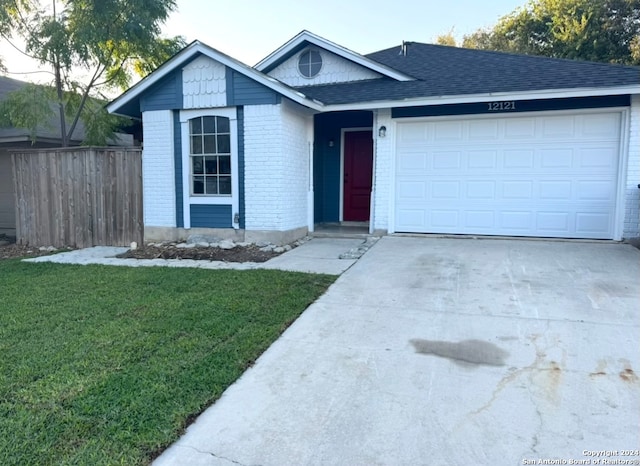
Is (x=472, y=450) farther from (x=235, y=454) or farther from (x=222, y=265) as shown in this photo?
(x=222, y=265)

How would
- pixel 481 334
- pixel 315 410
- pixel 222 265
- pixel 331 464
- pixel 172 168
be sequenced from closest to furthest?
pixel 331 464 < pixel 315 410 < pixel 481 334 < pixel 222 265 < pixel 172 168

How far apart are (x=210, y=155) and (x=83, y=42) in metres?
4.66

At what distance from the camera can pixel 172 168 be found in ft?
29.9

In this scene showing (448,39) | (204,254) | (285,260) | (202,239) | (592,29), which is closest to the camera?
(285,260)

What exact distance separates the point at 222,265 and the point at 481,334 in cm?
435

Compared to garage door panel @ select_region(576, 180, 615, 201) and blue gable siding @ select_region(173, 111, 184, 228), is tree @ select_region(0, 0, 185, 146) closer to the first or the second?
blue gable siding @ select_region(173, 111, 184, 228)

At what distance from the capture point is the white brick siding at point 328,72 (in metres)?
10.5

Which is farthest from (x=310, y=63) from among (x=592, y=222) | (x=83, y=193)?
(x=592, y=222)

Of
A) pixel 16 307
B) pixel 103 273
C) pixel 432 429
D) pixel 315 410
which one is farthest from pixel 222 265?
pixel 432 429

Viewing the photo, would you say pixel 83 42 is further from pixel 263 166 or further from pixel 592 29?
pixel 592 29

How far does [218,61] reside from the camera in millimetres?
8508

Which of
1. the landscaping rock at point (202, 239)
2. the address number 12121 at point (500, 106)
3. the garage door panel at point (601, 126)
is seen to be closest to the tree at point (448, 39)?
the address number 12121 at point (500, 106)

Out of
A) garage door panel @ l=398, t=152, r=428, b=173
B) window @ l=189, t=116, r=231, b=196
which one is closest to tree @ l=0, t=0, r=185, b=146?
window @ l=189, t=116, r=231, b=196

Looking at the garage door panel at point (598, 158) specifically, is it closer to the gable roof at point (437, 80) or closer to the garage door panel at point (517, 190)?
the garage door panel at point (517, 190)
